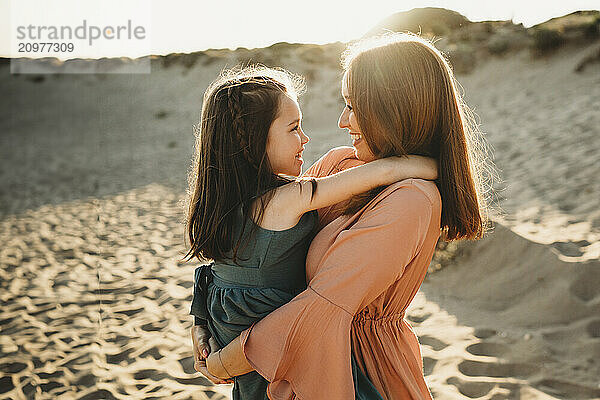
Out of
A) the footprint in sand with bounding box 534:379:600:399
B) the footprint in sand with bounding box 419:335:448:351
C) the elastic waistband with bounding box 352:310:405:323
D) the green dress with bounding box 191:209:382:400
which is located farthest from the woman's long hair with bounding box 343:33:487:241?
the footprint in sand with bounding box 419:335:448:351

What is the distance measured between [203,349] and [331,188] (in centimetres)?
70

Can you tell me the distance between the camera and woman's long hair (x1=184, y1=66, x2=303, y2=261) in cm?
178

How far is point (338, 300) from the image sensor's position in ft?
5.18

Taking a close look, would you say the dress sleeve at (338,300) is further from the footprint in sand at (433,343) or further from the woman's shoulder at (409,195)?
the footprint in sand at (433,343)

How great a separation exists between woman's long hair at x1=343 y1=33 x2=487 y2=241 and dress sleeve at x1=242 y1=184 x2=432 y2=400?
6.8 inches

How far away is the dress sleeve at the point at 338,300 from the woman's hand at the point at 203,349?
26 cm

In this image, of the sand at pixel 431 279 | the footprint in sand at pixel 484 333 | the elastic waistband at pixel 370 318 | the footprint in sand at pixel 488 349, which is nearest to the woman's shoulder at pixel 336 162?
the elastic waistband at pixel 370 318

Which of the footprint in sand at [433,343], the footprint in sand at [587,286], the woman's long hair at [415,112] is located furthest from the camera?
the footprint in sand at [587,286]

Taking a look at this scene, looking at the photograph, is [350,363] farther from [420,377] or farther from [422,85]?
[422,85]

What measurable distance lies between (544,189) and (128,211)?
6.59 m

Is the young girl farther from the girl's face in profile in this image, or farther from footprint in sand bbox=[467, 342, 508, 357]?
footprint in sand bbox=[467, 342, 508, 357]

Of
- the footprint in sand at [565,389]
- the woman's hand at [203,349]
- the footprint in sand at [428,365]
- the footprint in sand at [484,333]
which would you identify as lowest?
the footprint in sand at [428,365]

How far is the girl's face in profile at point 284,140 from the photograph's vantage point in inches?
71.6

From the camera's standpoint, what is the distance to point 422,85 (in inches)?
67.3
